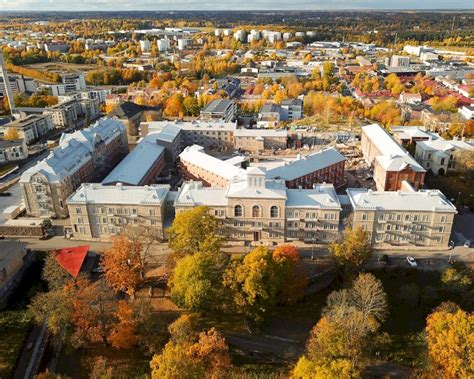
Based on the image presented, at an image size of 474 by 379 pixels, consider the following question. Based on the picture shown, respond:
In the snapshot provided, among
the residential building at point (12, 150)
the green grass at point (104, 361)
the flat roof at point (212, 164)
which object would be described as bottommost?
the green grass at point (104, 361)

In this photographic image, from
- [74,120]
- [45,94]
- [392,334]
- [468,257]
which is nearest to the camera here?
[392,334]

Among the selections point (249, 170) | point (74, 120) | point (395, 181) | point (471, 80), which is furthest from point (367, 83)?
point (249, 170)

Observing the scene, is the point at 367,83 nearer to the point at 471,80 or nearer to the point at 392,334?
the point at 471,80

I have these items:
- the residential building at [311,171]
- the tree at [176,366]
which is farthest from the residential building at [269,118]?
the tree at [176,366]

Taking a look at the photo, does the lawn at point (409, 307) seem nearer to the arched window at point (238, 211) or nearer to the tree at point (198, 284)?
the tree at point (198, 284)

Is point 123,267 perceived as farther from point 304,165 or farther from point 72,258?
point 304,165

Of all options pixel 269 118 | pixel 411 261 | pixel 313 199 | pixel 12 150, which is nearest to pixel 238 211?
pixel 313 199
